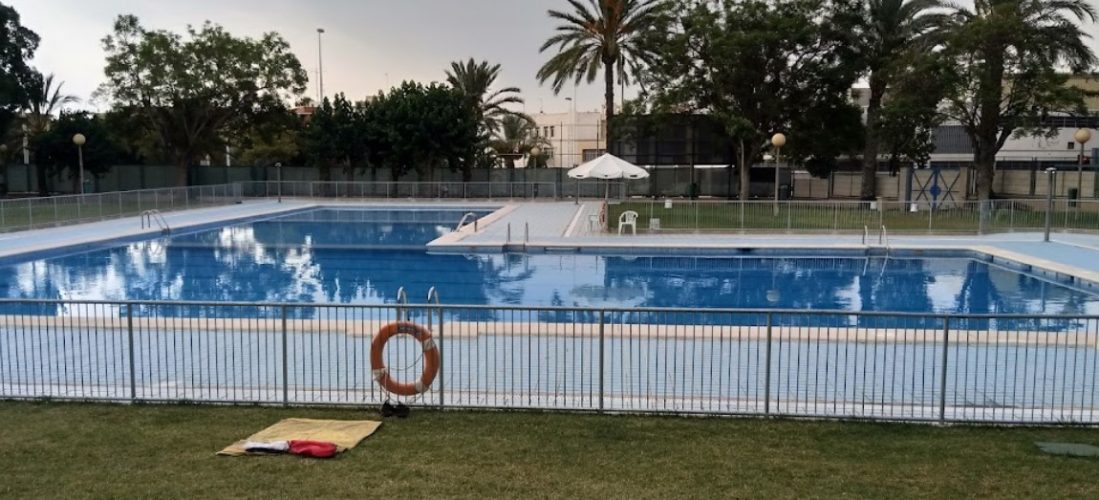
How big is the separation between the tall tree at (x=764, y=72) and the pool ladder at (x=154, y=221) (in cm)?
2244

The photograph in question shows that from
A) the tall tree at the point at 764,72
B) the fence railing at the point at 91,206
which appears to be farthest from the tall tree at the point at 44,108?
the tall tree at the point at 764,72

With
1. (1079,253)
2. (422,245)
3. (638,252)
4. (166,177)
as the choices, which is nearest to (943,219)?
(1079,253)

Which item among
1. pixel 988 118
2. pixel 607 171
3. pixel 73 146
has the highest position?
pixel 988 118

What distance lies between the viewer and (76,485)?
553 centimetres

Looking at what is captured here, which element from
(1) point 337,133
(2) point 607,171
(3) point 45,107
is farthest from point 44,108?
(2) point 607,171

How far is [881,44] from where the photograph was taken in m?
37.9

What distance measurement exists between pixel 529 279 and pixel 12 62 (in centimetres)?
3713

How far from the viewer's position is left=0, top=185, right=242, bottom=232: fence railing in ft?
85.1

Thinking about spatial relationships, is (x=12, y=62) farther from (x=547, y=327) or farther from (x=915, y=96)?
(x=547, y=327)

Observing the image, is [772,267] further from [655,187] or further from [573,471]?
[655,187]

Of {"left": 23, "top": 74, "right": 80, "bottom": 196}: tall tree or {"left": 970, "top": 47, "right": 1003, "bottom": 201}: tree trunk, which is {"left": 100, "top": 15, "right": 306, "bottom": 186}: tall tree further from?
{"left": 970, "top": 47, "right": 1003, "bottom": 201}: tree trunk

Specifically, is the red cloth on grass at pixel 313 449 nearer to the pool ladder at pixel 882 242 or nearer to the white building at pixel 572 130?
the pool ladder at pixel 882 242

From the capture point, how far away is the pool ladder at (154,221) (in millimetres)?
27609

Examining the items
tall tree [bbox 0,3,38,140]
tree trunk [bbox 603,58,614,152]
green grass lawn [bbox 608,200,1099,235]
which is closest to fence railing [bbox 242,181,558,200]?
tree trunk [bbox 603,58,614,152]
